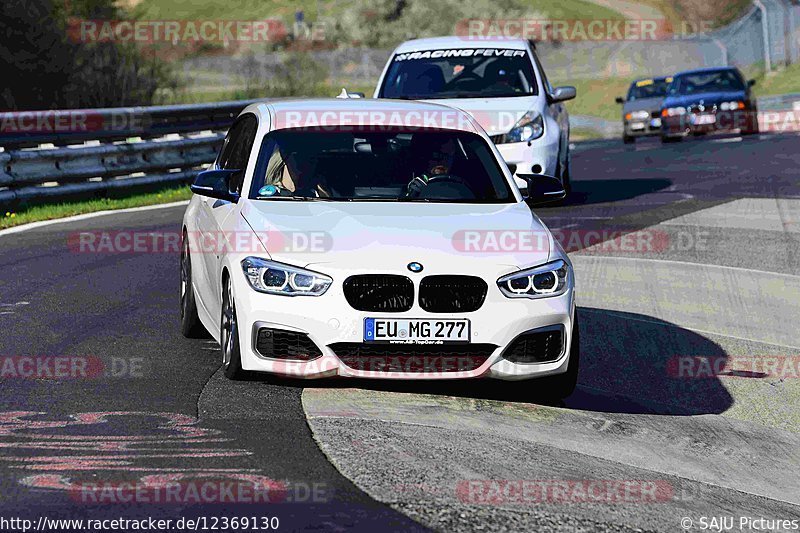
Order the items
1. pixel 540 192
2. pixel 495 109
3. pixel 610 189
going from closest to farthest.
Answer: pixel 540 192
pixel 495 109
pixel 610 189

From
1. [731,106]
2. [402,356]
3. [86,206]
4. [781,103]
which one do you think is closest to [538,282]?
[402,356]

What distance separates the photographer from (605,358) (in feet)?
31.8

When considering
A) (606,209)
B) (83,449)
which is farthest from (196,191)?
(606,209)

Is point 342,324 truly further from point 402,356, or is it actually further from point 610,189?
point 610,189

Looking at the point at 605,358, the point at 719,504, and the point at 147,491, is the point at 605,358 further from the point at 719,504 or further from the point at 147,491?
the point at 147,491

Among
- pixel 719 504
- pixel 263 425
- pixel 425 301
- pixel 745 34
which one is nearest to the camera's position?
pixel 719 504

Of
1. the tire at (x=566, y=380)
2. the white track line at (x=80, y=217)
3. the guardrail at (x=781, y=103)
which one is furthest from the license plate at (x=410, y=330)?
the guardrail at (x=781, y=103)

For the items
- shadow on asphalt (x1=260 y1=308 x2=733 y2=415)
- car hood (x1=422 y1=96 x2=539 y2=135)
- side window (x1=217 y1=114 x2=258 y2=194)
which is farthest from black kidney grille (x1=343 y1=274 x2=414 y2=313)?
car hood (x1=422 y1=96 x2=539 y2=135)

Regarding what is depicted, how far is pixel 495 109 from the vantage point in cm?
1670

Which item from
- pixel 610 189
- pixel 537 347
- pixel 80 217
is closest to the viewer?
pixel 537 347

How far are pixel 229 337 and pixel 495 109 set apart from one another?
9136mm

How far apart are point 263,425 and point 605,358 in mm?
3310

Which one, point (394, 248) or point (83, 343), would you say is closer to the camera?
point (394, 248)

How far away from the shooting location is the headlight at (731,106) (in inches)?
1251
